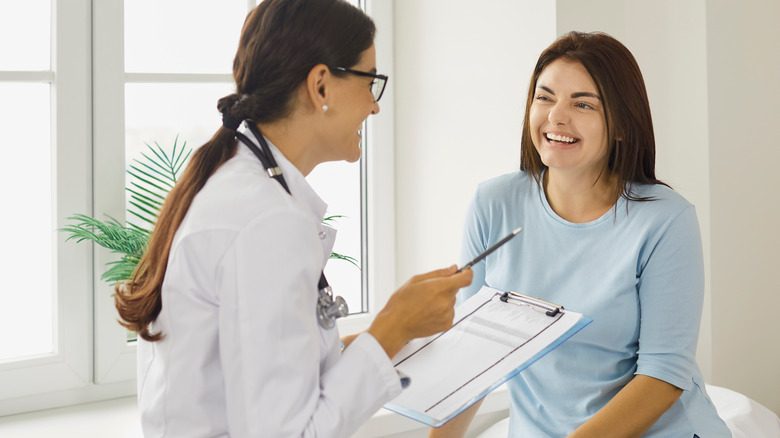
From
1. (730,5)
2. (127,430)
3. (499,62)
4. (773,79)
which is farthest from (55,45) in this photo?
(773,79)

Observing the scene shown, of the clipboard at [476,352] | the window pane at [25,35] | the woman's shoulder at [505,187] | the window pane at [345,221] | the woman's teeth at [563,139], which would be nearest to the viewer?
the clipboard at [476,352]

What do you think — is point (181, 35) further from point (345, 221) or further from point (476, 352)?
point (476, 352)

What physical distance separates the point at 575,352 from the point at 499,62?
984 millimetres

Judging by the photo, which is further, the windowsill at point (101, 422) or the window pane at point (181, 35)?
the window pane at point (181, 35)

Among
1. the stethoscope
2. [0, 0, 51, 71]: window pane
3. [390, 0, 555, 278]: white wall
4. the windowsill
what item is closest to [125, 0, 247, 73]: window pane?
[0, 0, 51, 71]: window pane

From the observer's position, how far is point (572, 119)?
1.41 m

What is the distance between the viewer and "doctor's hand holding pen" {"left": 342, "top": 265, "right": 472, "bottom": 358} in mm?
972

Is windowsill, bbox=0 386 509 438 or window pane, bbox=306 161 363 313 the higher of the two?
window pane, bbox=306 161 363 313

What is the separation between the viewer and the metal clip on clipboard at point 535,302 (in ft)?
3.96

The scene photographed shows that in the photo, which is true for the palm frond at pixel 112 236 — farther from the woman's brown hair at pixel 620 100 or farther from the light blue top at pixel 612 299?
the woman's brown hair at pixel 620 100

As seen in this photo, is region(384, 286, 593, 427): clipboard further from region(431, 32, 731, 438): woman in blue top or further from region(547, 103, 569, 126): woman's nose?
region(547, 103, 569, 126): woman's nose

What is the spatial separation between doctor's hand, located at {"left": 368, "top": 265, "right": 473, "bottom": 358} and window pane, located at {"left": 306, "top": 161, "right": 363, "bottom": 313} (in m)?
1.42

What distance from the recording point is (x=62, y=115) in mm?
1838

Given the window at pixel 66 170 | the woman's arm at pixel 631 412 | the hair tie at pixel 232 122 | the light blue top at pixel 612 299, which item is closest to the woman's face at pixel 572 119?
the light blue top at pixel 612 299
